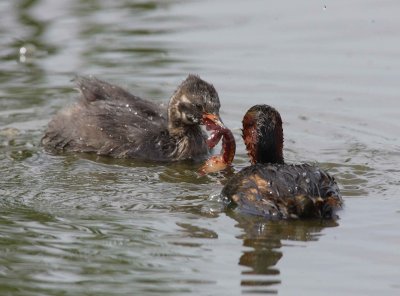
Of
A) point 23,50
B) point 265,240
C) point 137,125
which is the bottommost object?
point 265,240

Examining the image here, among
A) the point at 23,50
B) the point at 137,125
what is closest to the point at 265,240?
the point at 137,125

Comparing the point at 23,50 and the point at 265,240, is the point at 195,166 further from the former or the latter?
the point at 23,50

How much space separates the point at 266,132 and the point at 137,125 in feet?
6.58

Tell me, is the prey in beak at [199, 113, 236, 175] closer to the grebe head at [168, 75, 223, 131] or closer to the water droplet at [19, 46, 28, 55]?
the grebe head at [168, 75, 223, 131]

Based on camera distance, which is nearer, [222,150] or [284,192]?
[284,192]

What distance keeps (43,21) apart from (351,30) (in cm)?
397

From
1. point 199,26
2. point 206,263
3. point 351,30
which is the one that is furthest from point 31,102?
point 206,263

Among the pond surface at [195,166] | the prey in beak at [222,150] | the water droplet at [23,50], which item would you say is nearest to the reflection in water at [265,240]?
the pond surface at [195,166]

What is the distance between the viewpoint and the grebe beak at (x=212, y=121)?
10.8m

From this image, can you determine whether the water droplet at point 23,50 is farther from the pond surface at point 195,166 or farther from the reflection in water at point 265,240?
the reflection in water at point 265,240

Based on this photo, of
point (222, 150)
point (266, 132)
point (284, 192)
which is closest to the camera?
point (284, 192)

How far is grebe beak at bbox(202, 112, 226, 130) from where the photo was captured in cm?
1080

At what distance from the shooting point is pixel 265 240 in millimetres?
8359

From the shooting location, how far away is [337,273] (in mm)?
7473
